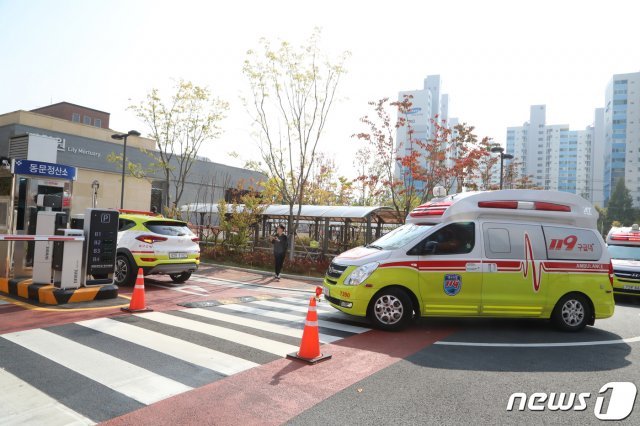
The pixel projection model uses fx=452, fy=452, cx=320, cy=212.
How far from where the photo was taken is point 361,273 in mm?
7320

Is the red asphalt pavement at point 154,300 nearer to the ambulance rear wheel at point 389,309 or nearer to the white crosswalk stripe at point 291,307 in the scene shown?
the white crosswalk stripe at point 291,307

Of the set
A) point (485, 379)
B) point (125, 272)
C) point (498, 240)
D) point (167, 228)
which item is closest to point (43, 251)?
point (125, 272)

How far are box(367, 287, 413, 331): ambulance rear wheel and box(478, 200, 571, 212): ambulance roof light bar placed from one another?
220 cm

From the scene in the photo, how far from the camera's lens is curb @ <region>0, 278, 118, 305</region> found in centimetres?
828

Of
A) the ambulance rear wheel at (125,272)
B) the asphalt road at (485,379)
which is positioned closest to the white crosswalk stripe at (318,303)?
the asphalt road at (485,379)

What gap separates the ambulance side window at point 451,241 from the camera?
294 inches

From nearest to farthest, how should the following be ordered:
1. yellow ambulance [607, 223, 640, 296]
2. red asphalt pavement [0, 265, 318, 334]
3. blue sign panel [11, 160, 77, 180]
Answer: red asphalt pavement [0, 265, 318, 334] < blue sign panel [11, 160, 77, 180] < yellow ambulance [607, 223, 640, 296]

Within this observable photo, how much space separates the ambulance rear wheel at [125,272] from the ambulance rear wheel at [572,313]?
9.01 meters

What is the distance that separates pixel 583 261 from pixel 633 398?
12.0 feet

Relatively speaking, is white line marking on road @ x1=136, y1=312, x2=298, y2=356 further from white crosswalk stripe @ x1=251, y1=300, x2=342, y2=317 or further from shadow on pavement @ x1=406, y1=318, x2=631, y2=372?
white crosswalk stripe @ x1=251, y1=300, x2=342, y2=317

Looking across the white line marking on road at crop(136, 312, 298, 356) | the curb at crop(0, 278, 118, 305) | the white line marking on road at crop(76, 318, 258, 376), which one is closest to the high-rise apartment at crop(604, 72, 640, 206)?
the white line marking on road at crop(136, 312, 298, 356)

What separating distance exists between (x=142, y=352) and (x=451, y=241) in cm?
501

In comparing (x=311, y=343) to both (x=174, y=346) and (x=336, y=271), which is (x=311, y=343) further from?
(x=336, y=271)

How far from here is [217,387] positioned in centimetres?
456
